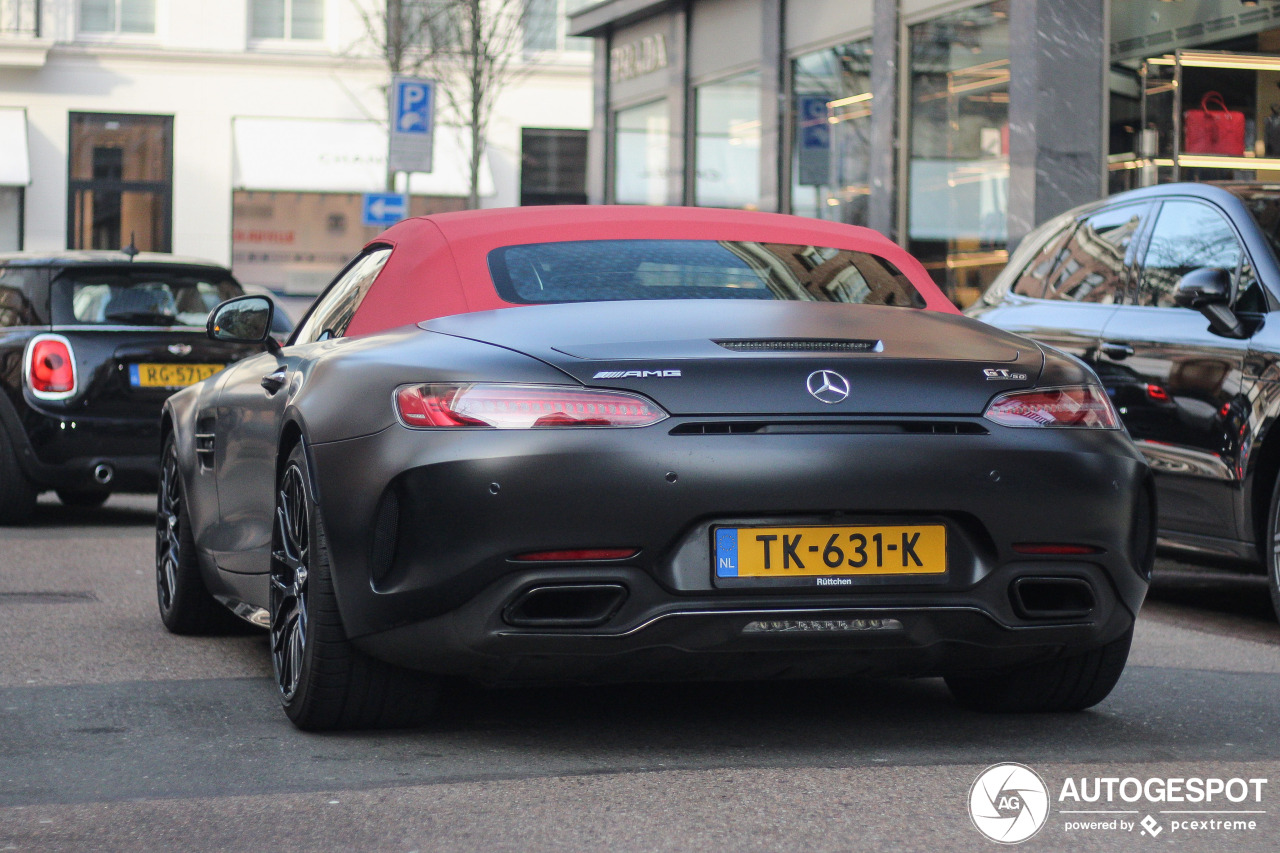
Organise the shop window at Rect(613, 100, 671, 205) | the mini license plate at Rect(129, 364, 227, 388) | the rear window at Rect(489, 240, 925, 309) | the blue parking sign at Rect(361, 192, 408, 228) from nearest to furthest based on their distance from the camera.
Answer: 1. the rear window at Rect(489, 240, 925, 309)
2. the mini license plate at Rect(129, 364, 227, 388)
3. the blue parking sign at Rect(361, 192, 408, 228)
4. the shop window at Rect(613, 100, 671, 205)

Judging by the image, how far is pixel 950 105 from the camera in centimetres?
1706

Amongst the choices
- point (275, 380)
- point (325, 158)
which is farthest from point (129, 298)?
point (325, 158)

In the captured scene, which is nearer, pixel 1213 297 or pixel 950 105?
pixel 1213 297

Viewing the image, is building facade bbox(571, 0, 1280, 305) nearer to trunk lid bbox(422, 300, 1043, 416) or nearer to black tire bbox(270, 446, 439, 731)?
trunk lid bbox(422, 300, 1043, 416)

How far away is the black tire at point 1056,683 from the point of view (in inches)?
192

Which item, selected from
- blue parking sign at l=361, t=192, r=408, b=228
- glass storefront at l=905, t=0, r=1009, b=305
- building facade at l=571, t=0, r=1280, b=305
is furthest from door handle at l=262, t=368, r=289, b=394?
blue parking sign at l=361, t=192, r=408, b=228

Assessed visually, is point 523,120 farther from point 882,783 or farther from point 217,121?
point 882,783

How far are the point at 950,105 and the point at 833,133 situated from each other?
229 centimetres

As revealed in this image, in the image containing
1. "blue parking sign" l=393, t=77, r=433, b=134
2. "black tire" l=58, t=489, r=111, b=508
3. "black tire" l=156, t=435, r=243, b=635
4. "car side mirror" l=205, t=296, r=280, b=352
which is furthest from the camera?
"blue parking sign" l=393, t=77, r=433, b=134

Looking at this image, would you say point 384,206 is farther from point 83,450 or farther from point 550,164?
point 550,164

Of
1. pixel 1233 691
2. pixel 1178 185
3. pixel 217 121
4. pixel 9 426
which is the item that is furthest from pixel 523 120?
pixel 1233 691

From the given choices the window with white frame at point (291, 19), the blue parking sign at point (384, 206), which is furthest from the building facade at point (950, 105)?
the window with white frame at point (291, 19)

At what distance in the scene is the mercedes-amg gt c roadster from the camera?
4.10m

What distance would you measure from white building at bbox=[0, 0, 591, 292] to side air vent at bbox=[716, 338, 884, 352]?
30427mm
